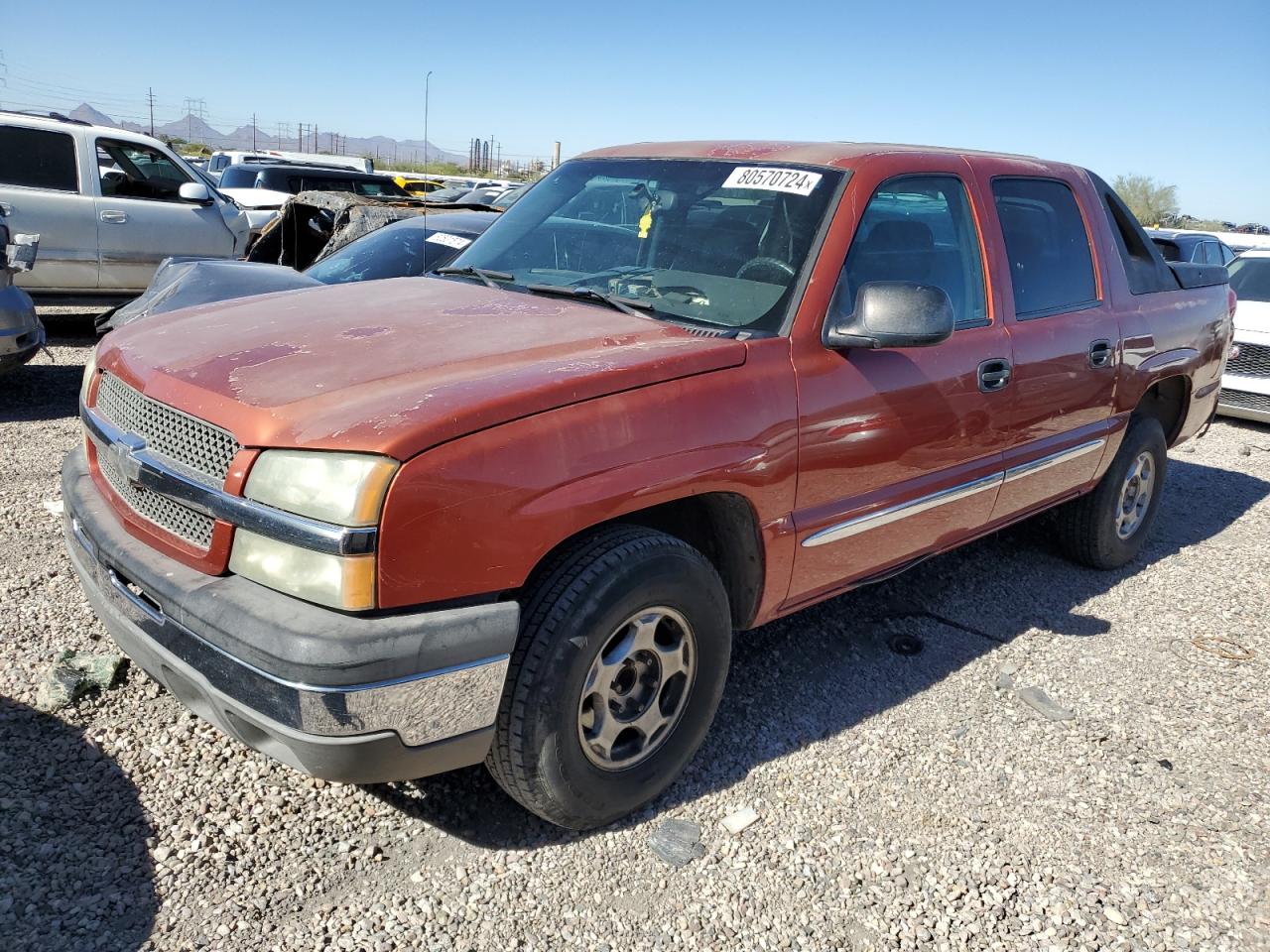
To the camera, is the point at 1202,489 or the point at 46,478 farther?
the point at 1202,489

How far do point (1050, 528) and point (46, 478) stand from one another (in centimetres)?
523

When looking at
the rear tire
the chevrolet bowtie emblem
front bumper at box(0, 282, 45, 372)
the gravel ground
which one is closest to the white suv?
front bumper at box(0, 282, 45, 372)

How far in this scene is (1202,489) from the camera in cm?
693

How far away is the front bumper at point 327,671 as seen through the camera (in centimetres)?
211

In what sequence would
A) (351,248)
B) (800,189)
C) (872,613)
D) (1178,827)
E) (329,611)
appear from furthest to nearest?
(351,248) < (872,613) < (800,189) < (1178,827) < (329,611)

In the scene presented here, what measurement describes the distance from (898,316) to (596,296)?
96 centimetres

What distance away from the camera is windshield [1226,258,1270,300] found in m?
9.84

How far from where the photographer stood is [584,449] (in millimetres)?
2404

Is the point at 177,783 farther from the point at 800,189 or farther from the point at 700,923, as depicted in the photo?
the point at 800,189

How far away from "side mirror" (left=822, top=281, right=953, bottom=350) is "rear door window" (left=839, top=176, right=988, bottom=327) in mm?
175


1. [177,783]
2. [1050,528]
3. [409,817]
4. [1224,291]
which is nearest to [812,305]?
[409,817]

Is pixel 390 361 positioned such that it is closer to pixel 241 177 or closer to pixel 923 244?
pixel 923 244

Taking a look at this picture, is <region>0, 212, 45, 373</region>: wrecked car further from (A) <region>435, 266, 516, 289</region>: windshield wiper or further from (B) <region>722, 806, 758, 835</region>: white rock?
(B) <region>722, 806, 758, 835</region>: white rock

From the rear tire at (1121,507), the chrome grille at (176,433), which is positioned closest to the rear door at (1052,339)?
the rear tire at (1121,507)
